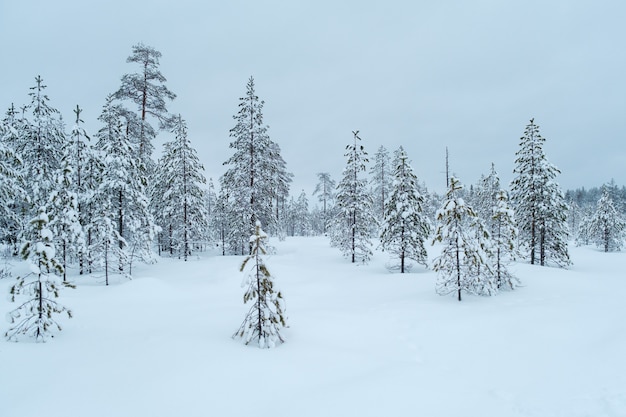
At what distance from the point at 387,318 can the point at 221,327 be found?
19.9 ft

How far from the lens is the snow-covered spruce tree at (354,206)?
2489 cm

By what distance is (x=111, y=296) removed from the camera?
1466cm

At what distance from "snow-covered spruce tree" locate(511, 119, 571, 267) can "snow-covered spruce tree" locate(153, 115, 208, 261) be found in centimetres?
2625

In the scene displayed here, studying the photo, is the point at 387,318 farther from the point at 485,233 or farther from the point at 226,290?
the point at 226,290

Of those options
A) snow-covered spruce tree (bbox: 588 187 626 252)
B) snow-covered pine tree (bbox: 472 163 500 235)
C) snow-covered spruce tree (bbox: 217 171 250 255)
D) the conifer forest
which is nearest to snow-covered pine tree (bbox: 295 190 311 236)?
snow-covered pine tree (bbox: 472 163 500 235)

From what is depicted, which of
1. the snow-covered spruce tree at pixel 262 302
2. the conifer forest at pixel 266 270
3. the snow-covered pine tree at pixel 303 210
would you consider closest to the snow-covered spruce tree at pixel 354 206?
the conifer forest at pixel 266 270

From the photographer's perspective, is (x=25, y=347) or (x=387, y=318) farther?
(x=387, y=318)

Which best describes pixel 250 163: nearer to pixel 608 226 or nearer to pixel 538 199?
pixel 538 199

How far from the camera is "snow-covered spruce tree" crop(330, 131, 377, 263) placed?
24.9m

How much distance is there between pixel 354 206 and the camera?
981 inches

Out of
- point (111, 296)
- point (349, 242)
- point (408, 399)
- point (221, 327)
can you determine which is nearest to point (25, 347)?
point (221, 327)

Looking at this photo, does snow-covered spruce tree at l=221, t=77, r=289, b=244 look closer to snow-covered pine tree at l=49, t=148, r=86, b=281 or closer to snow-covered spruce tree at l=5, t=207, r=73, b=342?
snow-covered pine tree at l=49, t=148, r=86, b=281

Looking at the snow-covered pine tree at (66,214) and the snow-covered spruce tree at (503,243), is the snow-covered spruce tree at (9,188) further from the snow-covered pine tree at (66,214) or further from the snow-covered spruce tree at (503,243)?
the snow-covered spruce tree at (503,243)

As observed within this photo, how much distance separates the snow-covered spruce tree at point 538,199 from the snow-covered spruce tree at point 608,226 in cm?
2721
